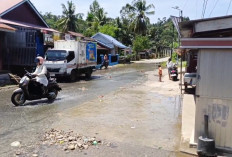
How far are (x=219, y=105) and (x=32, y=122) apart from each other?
5009mm

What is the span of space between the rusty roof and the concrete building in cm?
1932

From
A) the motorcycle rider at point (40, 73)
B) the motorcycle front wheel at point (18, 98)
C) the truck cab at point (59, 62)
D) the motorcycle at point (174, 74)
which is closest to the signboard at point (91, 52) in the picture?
the truck cab at point (59, 62)

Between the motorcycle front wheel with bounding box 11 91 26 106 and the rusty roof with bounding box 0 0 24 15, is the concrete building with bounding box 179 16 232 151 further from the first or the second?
the rusty roof with bounding box 0 0 24 15

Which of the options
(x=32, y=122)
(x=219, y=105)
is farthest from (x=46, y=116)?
(x=219, y=105)

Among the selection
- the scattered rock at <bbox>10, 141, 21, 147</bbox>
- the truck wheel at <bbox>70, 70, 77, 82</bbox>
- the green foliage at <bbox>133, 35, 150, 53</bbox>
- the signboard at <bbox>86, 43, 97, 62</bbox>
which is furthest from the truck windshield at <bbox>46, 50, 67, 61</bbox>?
the green foliage at <bbox>133, 35, 150, 53</bbox>

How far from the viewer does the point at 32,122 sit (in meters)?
7.52

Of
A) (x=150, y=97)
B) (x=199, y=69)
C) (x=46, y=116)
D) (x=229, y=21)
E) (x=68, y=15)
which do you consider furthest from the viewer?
(x=68, y=15)

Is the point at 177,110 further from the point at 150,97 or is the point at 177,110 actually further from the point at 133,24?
the point at 133,24

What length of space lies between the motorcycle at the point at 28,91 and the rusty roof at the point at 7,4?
43.3ft

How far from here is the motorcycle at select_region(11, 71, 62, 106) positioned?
31.8 feet

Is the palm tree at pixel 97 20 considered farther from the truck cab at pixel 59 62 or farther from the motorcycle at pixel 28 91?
the motorcycle at pixel 28 91

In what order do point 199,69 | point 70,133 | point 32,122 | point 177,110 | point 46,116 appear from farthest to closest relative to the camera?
point 177,110 → point 46,116 → point 32,122 → point 70,133 → point 199,69

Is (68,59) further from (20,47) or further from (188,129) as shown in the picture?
(188,129)

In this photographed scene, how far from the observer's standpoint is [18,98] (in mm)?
9773
